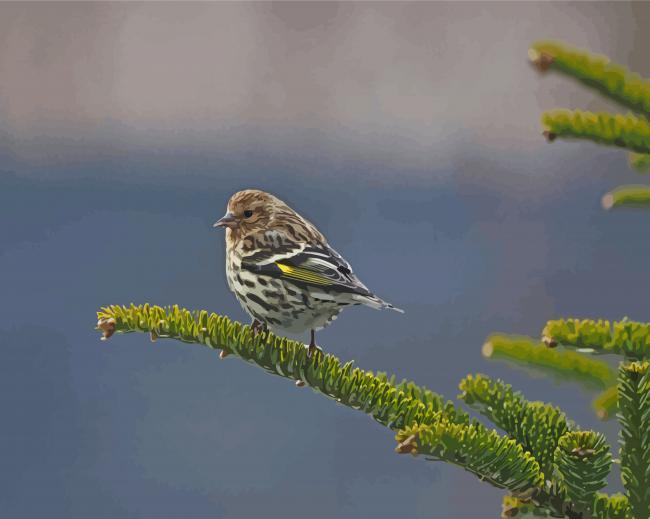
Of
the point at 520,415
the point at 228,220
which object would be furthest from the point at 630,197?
the point at 228,220

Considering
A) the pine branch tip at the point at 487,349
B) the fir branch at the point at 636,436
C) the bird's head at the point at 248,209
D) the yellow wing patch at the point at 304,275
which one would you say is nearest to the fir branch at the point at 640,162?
the pine branch tip at the point at 487,349

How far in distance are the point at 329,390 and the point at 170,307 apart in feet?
0.81

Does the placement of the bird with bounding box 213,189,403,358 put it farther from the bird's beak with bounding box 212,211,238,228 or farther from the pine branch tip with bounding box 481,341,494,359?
the pine branch tip with bounding box 481,341,494,359

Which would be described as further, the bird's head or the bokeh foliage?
the bird's head

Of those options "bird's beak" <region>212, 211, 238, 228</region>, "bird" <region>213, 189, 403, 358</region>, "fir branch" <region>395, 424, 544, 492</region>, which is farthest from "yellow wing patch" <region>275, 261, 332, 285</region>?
"fir branch" <region>395, 424, 544, 492</region>

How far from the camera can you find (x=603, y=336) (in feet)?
3.33

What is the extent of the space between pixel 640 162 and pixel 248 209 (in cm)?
90

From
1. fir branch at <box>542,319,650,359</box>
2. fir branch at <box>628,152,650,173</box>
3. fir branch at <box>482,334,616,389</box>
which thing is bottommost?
fir branch at <box>542,319,650,359</box>

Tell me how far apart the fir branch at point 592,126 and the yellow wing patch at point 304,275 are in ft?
2.03

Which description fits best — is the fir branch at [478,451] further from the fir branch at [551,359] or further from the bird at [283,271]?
the bird at [283,271]

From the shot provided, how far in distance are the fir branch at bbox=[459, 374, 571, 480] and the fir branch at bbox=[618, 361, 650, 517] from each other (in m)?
0.11

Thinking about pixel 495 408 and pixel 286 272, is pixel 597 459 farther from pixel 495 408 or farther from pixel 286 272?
pixel 286 272

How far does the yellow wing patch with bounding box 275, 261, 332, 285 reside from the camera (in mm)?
1700

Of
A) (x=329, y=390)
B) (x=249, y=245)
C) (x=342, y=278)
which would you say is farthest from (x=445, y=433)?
(x=249, y=245)
